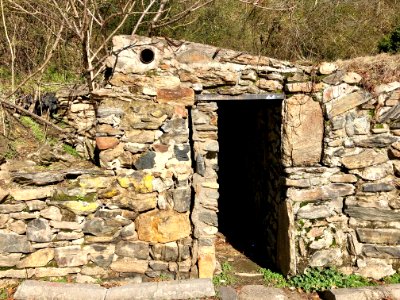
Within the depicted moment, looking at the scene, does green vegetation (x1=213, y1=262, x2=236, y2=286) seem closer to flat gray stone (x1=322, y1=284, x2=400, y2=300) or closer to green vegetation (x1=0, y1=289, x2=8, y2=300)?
flat gray stone (x1=322, y1=284, x2=400, y2=300)

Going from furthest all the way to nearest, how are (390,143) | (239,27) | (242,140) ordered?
(239,27)
(242,140)
(390,143)

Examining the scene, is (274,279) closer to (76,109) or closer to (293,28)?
(76,109)

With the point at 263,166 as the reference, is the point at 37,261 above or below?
below

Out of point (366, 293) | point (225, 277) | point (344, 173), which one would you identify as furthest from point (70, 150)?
point (366, 293)

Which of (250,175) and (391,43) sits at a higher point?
(391,43)

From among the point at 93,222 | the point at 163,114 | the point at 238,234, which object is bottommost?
the point at 238,234

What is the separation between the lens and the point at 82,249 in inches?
141

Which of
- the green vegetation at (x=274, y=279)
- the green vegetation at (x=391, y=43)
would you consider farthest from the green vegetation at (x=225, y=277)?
the green vegetation at (x=391, y=43)

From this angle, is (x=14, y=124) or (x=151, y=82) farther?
(x=14, y=124)

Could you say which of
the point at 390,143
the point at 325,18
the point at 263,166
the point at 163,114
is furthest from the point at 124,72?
the point at 325,18

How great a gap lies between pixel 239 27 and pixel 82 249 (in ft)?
18.2

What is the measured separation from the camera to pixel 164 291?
3.42 meters

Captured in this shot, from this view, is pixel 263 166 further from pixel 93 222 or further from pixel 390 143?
pixel 93 222

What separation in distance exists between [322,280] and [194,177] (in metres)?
1.75
